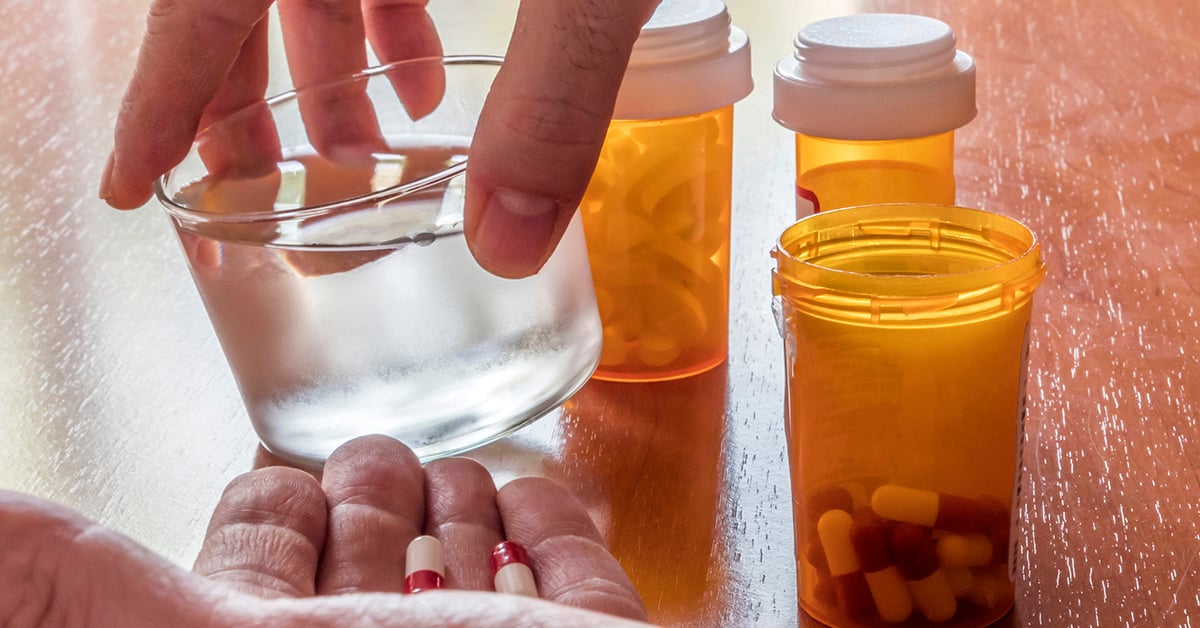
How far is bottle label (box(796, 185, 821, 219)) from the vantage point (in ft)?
1.89

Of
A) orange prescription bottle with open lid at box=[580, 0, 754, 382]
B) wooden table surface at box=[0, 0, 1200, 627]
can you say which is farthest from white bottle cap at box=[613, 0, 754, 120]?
wooden table surface at box=[0, 0, 1200, 627]

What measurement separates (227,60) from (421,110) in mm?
96

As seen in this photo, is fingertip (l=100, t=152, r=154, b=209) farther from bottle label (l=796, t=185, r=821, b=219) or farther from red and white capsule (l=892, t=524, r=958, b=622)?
red and white capsule (l=892, t=524, r=958, b=622)

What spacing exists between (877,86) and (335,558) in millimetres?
292

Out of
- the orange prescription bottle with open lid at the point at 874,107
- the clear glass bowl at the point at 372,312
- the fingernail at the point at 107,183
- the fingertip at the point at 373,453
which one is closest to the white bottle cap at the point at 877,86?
the orange prescription bottle with open lid at the point at 874,107

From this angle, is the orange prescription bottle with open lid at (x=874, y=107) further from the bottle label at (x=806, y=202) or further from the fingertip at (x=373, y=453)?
Answer: the fingertip at (x=373, y=453)

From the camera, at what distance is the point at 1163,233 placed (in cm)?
71

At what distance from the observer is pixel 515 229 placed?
0.43 meters

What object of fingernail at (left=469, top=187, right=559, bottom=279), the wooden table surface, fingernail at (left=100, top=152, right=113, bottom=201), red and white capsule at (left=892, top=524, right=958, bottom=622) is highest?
fingernail at (left=469, top=187, right=559, bottom=279)

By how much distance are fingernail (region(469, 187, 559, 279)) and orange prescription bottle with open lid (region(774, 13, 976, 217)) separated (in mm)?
176

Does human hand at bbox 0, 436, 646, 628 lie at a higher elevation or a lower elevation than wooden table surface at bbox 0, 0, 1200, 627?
higher

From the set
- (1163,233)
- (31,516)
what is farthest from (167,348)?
(1163,233)

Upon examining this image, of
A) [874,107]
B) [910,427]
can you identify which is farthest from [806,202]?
[910,427]

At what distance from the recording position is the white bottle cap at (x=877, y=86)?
56 centimetres
